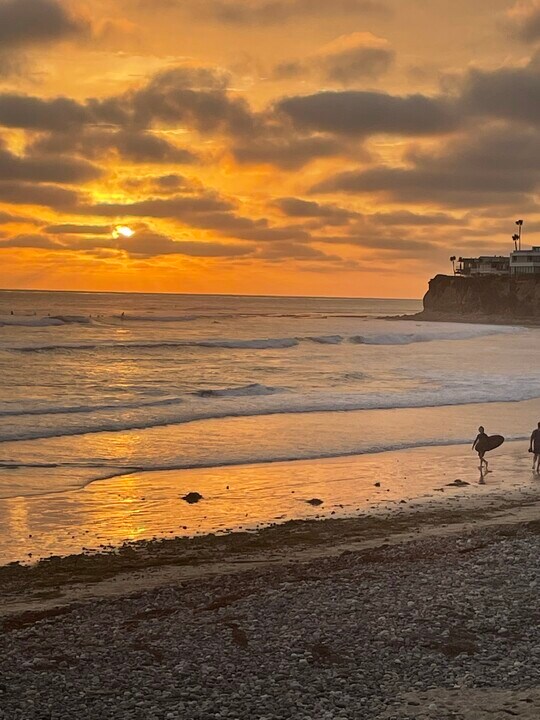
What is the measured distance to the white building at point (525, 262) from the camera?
146625mm

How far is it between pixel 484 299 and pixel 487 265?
64.5ft

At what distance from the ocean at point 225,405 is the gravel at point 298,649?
7695mm

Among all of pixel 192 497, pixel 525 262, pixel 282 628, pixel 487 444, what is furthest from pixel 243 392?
pixel 525 262

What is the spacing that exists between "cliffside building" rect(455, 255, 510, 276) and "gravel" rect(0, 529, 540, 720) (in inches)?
5845

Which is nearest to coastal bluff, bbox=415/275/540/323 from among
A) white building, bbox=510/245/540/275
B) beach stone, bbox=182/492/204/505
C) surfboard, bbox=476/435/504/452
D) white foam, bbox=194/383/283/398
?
white building, bbox=510/245/540/275

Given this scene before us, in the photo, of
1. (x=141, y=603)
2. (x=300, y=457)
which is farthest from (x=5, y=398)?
(x=141, y=603)

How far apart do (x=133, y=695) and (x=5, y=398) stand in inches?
1013

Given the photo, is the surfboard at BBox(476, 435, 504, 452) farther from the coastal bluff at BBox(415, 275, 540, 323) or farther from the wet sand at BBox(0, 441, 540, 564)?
the coastal bluff at BBox(415, 275, 540, 323)

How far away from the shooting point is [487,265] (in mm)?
157500

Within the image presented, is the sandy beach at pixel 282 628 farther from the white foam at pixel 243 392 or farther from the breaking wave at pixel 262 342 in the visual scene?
the breaking wave at pixel 262 342

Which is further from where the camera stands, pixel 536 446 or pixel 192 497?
pixel 536 446

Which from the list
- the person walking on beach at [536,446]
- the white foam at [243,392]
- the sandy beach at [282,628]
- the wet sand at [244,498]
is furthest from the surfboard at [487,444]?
the white foam at [243,392]

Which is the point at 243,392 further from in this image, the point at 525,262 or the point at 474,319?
the point at 525,262

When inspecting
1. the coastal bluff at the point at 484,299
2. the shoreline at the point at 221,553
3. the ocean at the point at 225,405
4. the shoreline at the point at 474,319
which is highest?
the coastal bluff at the point at 484,299
